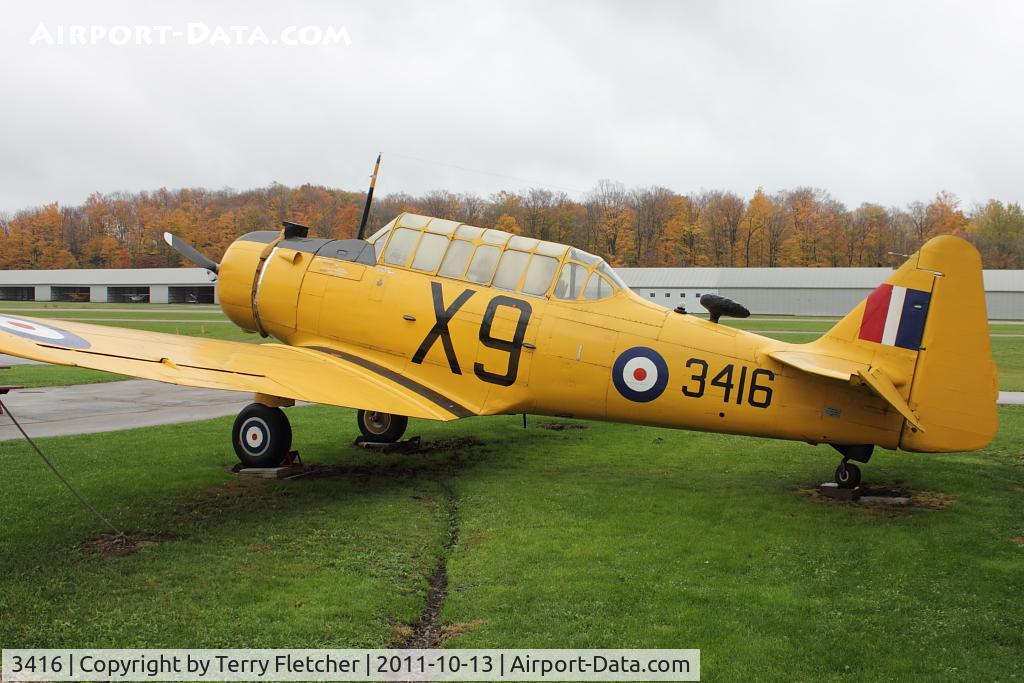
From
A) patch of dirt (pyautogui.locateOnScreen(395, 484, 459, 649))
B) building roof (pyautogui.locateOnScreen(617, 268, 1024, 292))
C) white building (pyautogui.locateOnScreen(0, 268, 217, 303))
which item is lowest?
white building (pyautogui.locateOnScreen(0, 268, 217, 303))

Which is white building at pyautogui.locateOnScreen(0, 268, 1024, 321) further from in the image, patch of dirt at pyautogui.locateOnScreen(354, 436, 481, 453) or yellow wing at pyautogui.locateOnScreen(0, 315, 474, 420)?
yellow wing at pyautogui.locateOnScreen(0, 315, 474, 420)

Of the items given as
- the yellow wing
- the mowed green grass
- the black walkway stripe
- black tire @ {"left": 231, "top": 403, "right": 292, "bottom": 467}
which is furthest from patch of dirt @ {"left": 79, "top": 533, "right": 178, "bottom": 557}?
the black walkway stripe

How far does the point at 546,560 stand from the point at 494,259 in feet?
14.1

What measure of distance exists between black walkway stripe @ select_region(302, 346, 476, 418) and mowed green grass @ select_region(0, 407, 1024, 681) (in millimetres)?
964

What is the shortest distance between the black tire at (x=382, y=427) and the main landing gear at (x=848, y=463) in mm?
6229

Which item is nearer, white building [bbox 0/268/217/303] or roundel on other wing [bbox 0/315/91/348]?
roundel on other wing [bbox 0/315/91/348]

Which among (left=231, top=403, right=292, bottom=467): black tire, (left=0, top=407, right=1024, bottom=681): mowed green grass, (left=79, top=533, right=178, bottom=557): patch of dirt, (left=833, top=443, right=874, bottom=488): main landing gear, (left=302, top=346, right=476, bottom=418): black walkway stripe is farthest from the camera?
(left=302, top=346, right=476, bottom=418): black walkway stripe

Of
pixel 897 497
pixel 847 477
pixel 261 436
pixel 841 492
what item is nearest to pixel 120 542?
pixel 261 436

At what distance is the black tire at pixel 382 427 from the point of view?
1141 cm

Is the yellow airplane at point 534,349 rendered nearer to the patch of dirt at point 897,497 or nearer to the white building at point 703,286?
the patch of dirt at point 897,497

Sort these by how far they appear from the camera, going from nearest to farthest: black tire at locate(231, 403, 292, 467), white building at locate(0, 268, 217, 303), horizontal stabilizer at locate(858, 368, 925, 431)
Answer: horizontal stabilizer at locate(858, 368, 925, 431) → black tire at locate(231, 403, 292, 467) → white building at locate(0, 268, 217, 303)

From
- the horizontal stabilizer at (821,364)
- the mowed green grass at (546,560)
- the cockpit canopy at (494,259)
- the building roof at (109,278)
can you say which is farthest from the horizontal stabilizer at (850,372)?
the building roof at (109,278)

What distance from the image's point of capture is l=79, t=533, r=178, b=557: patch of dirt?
624 cm

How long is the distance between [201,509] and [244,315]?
11.8ft
